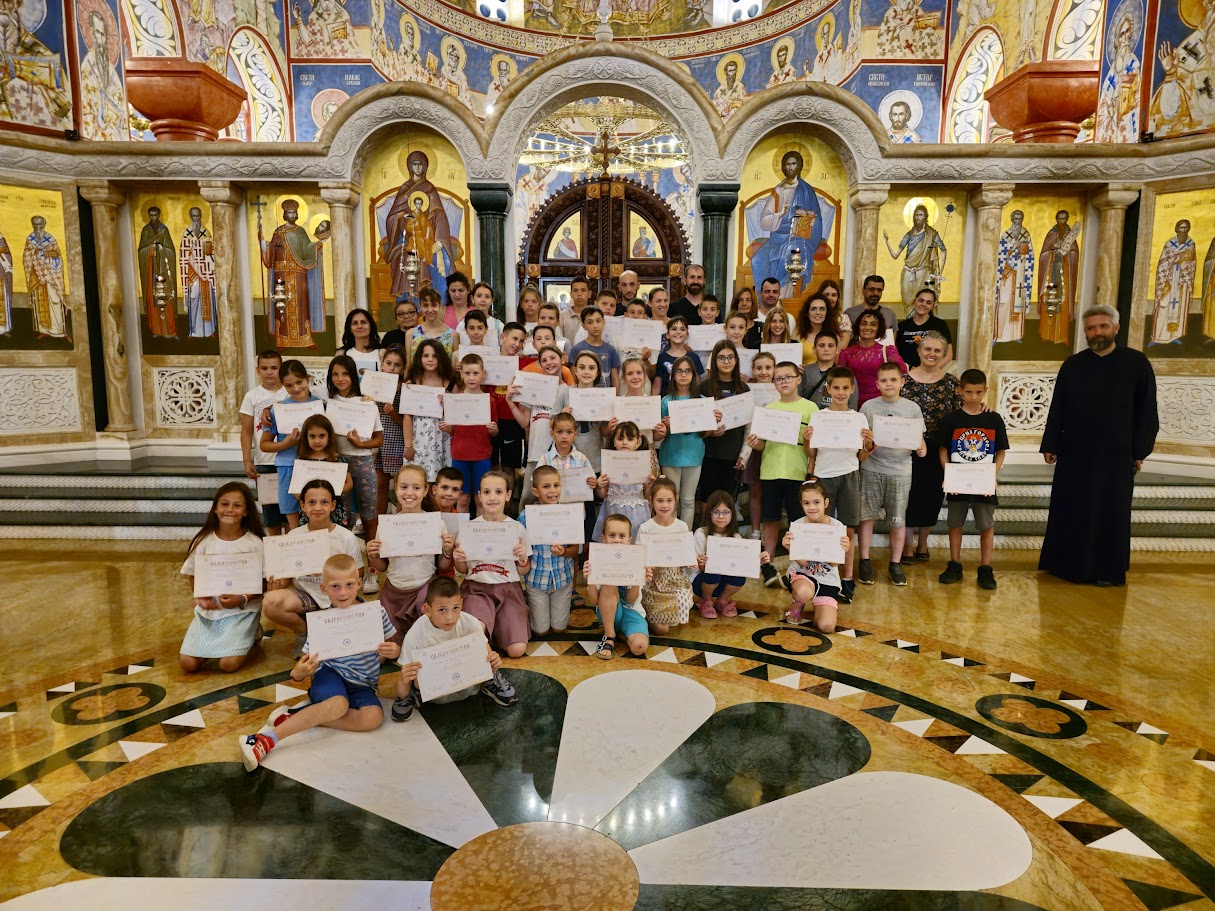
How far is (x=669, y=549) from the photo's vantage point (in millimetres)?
5113

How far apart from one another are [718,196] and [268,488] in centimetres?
617

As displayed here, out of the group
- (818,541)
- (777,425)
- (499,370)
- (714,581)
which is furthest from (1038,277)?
(499,370)

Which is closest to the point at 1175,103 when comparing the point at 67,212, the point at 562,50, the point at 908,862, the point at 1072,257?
the point at 1072,257

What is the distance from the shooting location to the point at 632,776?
3463 millimetres

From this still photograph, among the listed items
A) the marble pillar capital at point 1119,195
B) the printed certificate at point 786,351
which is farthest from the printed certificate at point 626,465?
the marble pillar capital at point 1119,195

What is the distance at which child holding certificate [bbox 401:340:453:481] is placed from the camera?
20.1ft

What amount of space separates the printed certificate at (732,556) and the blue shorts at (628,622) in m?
0.60

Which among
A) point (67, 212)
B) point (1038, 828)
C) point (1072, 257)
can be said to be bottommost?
point (1038, 828)

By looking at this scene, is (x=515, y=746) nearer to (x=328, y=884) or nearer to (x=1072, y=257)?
(x=328, y=884)

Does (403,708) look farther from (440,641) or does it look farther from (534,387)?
(534,387)

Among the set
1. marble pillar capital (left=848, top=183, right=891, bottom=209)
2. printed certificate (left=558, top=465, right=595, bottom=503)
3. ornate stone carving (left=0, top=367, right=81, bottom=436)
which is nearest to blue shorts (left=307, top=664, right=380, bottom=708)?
printed certificate (left=558, top=465, right=595, bottom=503)

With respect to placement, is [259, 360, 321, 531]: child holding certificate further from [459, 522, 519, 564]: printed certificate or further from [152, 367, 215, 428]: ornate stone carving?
[152, 367, 215, 428]: ornate stone carving

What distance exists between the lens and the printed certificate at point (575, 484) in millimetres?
5633

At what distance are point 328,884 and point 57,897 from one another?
97cm
